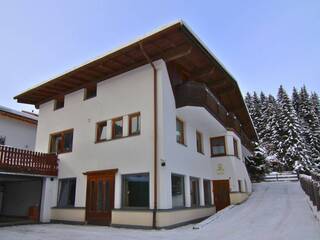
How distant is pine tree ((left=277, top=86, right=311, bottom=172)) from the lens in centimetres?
3411

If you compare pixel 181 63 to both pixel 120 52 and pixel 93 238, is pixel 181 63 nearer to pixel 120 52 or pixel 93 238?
pixel 120 52

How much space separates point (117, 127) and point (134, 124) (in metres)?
1.08

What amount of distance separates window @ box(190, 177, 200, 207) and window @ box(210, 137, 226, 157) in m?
3.31

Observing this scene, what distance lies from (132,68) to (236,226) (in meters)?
8.25

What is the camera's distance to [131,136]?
12.0 metres

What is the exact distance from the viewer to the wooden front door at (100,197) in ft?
39.0

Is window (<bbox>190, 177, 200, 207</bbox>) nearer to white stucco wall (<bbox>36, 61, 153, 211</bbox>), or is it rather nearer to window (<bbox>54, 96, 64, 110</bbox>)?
white stucco wall (<bbox>36, 61, 153, 211</bbox>)

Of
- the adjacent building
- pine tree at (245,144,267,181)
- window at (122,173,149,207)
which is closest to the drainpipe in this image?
the adjacent building

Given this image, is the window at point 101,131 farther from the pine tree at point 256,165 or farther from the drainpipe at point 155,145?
the pine tree at point 256,165

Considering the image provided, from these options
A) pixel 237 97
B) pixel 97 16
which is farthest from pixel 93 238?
pixel 237 97

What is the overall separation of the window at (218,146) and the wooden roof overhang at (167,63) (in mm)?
2831

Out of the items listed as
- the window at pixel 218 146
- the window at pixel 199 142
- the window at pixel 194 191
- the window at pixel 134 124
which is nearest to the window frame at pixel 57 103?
the window at pixel 134 124

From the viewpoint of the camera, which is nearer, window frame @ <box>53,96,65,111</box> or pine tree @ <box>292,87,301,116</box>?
window frame @ <box>53,96,65,111</box>

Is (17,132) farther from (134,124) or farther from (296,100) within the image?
(296,100)
